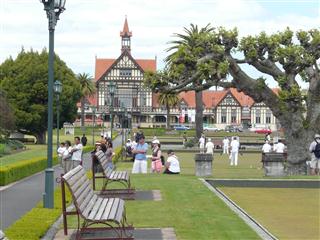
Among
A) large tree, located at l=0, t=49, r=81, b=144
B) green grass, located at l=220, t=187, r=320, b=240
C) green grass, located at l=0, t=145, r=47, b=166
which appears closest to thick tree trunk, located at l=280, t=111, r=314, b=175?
green grass, located at l=220, t=187, r=320, b=240

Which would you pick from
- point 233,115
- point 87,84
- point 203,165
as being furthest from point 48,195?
point 233,115

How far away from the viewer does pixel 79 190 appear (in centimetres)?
834

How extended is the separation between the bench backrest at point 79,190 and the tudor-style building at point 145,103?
89.8 m

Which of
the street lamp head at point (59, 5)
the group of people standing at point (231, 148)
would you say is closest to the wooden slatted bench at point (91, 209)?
the street lamp head at point (59, 5)

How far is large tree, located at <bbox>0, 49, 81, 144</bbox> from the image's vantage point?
59.0 meters

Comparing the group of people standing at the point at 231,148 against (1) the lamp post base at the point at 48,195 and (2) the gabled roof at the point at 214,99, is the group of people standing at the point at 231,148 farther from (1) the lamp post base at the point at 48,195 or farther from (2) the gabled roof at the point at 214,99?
(2) the gabled roof at the point at 214,99

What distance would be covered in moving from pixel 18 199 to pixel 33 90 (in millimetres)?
45626

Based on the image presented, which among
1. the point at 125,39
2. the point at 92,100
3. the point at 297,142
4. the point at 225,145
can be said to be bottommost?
the point at 225,145

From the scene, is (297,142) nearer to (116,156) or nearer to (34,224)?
(116,156)

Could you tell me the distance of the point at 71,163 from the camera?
2153cm

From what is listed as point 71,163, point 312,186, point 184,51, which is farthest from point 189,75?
point 312,186

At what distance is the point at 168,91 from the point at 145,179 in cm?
636

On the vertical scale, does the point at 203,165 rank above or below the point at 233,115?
below

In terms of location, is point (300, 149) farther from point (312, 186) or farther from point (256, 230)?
point (256, 230)
